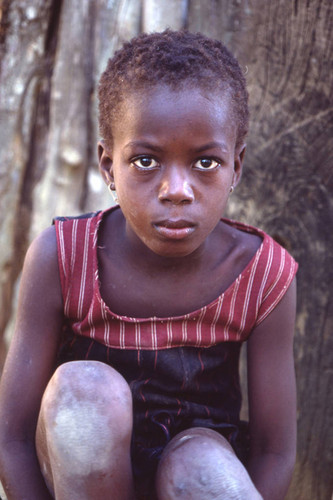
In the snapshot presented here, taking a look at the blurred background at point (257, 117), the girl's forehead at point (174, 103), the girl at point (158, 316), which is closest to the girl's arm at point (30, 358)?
the girl at point (158, 316)

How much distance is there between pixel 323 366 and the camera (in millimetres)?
2148

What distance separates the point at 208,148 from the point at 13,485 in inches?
36.6

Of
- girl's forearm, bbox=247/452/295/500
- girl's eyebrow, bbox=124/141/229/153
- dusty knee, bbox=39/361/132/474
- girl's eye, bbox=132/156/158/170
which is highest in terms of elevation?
girl's eyebrow, bbox=124/141/229/153

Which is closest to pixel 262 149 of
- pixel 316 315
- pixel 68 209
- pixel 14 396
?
pixel 316 315

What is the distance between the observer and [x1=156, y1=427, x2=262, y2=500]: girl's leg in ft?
4.11

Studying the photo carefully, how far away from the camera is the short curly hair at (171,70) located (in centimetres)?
144

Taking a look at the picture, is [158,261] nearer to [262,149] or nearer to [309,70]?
[262,149]

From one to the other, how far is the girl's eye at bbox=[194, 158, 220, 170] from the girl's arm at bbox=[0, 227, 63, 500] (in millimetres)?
463

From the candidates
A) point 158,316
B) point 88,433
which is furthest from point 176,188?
point 88,433

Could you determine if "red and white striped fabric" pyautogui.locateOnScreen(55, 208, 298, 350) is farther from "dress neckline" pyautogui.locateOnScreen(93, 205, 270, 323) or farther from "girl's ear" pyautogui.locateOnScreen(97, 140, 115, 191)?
"girl's ear" pyautogui.locateOnScreen(97, 140, 115, 191)

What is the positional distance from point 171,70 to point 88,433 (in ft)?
2.67

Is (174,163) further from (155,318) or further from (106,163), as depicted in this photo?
(155,318)

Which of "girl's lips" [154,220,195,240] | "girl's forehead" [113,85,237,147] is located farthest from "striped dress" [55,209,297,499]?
"girl's forehead" [113,85,237,147]

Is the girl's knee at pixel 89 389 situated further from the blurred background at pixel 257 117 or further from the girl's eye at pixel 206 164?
the blurred background at pixel 257 117
